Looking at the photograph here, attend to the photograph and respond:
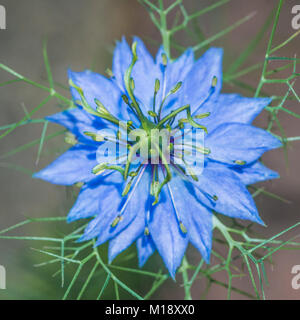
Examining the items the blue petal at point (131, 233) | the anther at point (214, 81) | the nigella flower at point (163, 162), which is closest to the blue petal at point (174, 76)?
the nigella flower at point (163, 162)

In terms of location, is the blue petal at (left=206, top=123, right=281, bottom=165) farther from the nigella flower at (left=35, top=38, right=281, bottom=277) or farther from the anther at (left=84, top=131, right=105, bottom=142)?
the anther at (left=84, top=131, right=105, bottom=142)

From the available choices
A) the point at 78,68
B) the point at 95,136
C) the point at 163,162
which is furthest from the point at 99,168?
the point at 78,68

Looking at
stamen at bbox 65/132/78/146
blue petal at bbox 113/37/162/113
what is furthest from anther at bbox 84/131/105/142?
blue petal at bbox 113/37/162/113

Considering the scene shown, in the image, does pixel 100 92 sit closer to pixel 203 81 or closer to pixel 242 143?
pixel 203 81
